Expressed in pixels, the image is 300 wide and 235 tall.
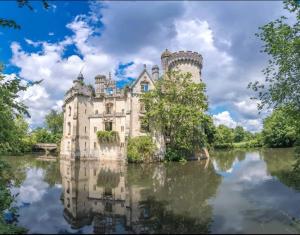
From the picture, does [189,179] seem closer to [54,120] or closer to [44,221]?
[44,221]

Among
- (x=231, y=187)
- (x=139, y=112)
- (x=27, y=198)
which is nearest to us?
(x=27, y=198)

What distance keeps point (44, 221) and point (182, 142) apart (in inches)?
1136

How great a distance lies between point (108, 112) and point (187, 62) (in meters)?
16.0

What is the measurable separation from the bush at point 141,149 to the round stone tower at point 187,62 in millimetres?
14268

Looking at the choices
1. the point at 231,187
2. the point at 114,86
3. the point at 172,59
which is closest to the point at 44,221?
the point at 231,187

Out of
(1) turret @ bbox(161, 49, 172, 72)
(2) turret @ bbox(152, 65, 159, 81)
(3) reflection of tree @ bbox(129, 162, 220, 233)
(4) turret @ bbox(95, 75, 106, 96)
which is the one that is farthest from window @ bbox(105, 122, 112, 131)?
(3) reflection of tree @ bbox(129, 162, 220, 233)

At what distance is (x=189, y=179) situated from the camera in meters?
24.3

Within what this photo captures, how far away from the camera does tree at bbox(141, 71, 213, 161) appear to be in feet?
129

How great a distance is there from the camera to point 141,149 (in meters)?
40.4

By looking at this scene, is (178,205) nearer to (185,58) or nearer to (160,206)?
(160,206)

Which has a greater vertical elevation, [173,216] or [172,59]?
[172,59]

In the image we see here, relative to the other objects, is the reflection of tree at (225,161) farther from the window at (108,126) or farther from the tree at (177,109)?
the window at (108,126)

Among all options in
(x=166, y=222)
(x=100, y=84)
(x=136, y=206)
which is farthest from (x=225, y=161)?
(x=166, y=222)

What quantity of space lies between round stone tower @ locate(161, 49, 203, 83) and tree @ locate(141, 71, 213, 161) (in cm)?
608
